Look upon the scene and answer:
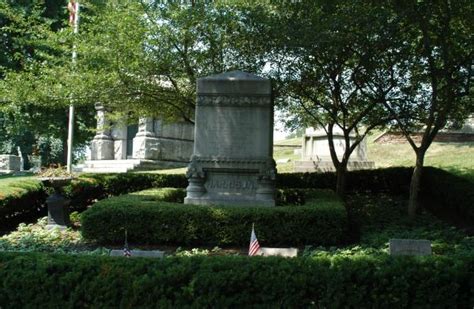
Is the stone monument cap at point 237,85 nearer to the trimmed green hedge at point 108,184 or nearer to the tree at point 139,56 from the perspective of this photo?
the tree at point 139,56

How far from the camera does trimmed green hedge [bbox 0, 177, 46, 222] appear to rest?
13328 mm

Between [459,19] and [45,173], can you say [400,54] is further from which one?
[45,173]

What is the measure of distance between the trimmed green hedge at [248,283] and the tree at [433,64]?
24.2ft

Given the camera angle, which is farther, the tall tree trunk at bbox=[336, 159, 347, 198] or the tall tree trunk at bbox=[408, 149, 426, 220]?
the tall tree trunk at bbox=[336, 159, 347, 198]

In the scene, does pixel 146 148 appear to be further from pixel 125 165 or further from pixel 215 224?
pixel 215 224

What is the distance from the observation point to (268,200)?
11867mm

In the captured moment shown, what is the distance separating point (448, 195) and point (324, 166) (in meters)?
7.06

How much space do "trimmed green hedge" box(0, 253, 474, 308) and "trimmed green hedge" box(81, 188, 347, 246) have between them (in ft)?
14.7

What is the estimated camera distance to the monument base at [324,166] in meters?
19.0

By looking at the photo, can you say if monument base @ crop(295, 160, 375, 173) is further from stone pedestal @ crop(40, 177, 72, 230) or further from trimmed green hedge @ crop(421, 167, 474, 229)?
stone pedestal @ crop(40, 177, 72, 230)

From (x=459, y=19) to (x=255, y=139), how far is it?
5.33 m

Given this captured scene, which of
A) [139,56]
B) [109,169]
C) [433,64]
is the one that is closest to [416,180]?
[433,64]

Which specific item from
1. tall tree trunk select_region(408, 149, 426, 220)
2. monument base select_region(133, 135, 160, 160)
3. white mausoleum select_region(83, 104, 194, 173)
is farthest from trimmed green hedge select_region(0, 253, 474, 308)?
monument base select_region(133, 135, 160, 160)

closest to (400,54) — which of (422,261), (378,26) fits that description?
(378,26)
